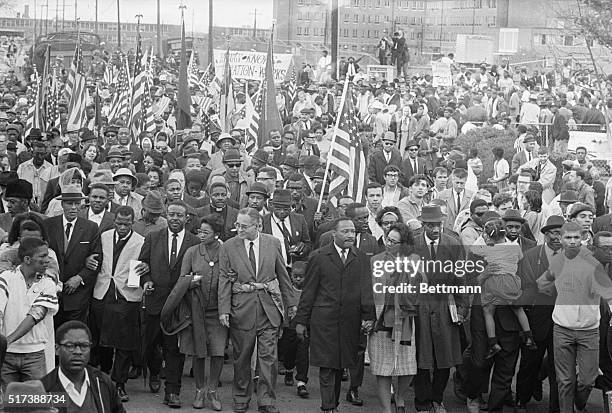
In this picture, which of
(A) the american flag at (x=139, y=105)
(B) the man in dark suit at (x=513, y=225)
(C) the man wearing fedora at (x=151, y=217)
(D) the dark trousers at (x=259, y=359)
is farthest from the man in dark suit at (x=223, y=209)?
(A) the american flag at (x=139, y=105)

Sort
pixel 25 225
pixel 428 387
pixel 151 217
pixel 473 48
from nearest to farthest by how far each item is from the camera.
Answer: pixel 25 225, pixel 428 387, pixel 151 217, pixel 473 48

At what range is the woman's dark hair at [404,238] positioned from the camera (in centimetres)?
977

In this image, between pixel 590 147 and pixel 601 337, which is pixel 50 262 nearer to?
pixel 601 337

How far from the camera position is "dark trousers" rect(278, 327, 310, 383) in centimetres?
1091

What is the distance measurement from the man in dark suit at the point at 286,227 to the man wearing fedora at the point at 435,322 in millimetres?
1569

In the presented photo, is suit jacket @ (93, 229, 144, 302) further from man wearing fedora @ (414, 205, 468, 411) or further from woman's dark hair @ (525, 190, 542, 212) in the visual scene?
woman's dark hair @ (525, 190, 542, 212)

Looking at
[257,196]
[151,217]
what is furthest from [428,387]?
[151,217]

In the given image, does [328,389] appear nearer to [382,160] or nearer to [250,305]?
[250,305]

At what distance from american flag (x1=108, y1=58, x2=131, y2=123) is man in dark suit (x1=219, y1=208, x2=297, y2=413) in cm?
1042

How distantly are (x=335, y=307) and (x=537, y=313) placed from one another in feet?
5.88

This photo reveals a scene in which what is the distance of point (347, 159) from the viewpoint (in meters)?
12.2

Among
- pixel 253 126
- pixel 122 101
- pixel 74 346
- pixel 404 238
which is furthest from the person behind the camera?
pixel 122 101

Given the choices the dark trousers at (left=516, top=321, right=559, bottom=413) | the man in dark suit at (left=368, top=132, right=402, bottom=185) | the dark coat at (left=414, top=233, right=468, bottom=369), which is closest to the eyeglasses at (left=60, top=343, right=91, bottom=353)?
the dark coat at (left=414, top=233, right=468, bottom=369)

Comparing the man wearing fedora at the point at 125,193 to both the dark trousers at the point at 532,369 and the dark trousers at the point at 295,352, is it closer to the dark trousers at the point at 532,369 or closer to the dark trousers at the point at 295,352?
the dark trousers at the point at 295,352
